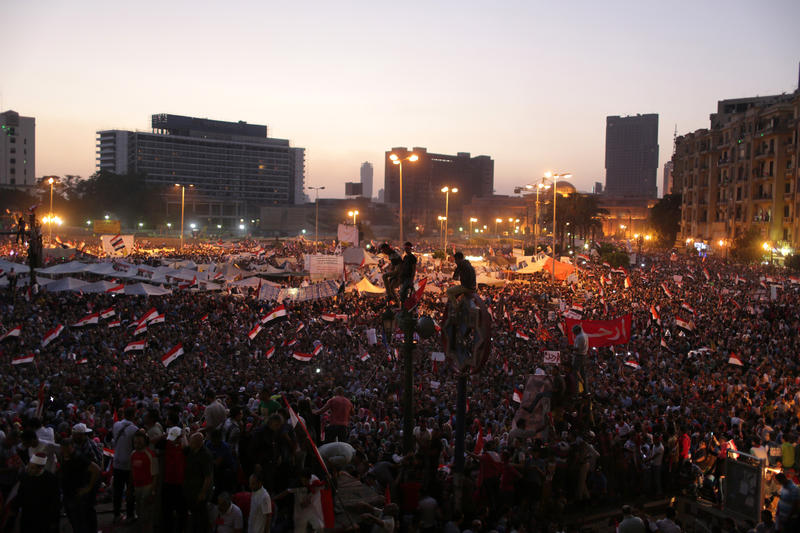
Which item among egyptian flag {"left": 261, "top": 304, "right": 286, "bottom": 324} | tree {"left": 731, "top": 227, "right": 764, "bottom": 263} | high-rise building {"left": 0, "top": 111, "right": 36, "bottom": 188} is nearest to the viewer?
egyptian flag {"left": 261, "top": 304, "right": 286, "bottom": 324}

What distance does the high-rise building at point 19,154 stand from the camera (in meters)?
124

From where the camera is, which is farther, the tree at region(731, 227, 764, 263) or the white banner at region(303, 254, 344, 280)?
the tree at region(731, 227, 764, 263)

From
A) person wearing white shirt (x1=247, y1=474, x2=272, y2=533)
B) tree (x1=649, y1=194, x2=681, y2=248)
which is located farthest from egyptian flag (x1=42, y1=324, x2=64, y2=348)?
tree (x1=649, y1=194, x2=681, y2=248)

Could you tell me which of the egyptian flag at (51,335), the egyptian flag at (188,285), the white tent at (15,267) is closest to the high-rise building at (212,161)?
the white tent at (15,267)

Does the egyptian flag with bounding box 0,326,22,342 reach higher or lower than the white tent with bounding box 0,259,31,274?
lower

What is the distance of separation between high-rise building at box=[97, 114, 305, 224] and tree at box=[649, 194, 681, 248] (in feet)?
319

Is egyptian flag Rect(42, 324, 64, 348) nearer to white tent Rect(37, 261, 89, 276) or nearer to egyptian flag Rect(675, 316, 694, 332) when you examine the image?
white tent Rect(37, 261, 89, 276)

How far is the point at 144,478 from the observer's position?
651 cm

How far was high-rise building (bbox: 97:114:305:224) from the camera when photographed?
153500mm

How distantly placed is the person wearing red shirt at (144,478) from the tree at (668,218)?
8117 cm

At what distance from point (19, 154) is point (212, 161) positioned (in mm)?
43458

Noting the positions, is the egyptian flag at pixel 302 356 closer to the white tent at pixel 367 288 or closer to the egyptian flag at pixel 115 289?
the white tent at pixel 367 288

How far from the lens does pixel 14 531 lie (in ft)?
20.5

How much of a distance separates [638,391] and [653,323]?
8.09m
